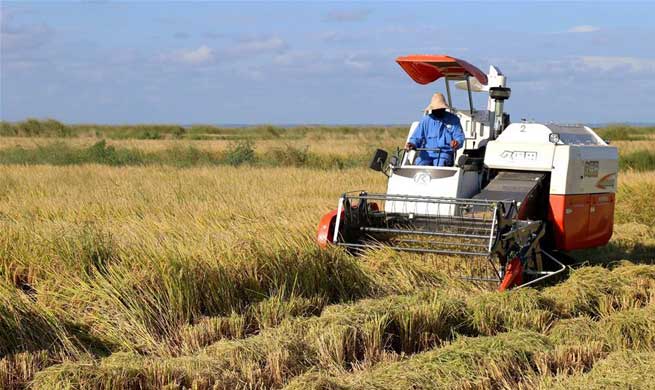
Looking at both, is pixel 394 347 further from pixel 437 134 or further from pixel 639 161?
pixel 639 161

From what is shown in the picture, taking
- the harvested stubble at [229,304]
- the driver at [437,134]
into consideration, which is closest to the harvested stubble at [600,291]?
the harvested stubble at [229,304]

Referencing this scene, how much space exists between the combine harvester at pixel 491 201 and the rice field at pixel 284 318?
0.99 ft

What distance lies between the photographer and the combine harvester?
7.98 m

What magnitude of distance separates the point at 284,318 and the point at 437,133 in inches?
135

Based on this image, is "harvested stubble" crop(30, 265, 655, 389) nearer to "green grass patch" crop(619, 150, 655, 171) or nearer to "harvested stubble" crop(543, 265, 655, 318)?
"harvested stubble" crop(543, 265, 655, 318)

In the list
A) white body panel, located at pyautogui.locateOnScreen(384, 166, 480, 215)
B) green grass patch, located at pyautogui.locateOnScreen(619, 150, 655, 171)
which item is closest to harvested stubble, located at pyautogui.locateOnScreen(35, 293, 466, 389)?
white body panel, located at pyautogui.locateOnScreen(384, 166, 480, 215)

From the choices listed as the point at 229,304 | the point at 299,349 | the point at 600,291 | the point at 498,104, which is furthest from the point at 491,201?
the point at 299,349

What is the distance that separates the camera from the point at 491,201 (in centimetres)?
786

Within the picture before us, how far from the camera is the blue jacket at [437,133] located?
915cm

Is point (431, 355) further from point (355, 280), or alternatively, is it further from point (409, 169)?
point (409, 169)

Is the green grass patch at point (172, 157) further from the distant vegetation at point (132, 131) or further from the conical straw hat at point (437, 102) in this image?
the distant vegetation at point (132, 131)

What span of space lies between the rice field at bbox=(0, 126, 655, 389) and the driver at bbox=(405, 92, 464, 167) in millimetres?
1284

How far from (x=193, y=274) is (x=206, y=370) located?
5.37 feet

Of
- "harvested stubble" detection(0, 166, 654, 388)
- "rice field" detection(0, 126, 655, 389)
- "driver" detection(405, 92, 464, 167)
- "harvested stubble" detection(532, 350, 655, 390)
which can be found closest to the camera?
"harvested stubble" detection(532, 350, 655, 390)
